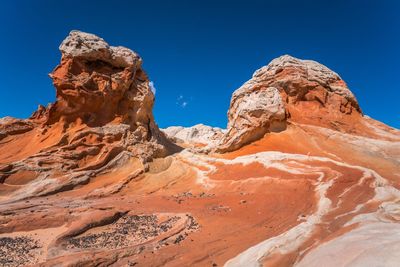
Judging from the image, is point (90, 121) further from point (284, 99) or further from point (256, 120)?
point (284, 99)

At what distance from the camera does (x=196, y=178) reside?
18.4 metres

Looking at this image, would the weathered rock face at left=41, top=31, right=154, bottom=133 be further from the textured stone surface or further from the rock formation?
Result: the textured stone surface

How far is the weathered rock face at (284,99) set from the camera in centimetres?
2139

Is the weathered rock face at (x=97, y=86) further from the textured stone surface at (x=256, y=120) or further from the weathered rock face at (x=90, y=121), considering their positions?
the textured stone surface at (x=256, y=120)

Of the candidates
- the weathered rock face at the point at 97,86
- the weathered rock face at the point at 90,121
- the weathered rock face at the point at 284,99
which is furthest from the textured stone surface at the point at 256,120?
the weathered rock face at the point at 97,86

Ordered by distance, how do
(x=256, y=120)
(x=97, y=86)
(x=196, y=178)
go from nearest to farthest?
(x=196, y=178) < (x=256, y=120) < (x=97, y=86)

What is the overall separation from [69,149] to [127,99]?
18.6ft

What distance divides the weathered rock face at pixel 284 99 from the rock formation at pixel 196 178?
96mm

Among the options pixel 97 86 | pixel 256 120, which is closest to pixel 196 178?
pixel 256 120

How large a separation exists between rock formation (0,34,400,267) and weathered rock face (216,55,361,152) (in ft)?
0.31

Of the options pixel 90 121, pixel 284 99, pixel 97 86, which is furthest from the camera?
pixel 284 99

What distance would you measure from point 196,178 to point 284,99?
32.8 feet

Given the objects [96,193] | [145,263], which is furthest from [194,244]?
[96,193]

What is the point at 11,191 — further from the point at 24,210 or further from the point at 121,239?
the point at 121,239
